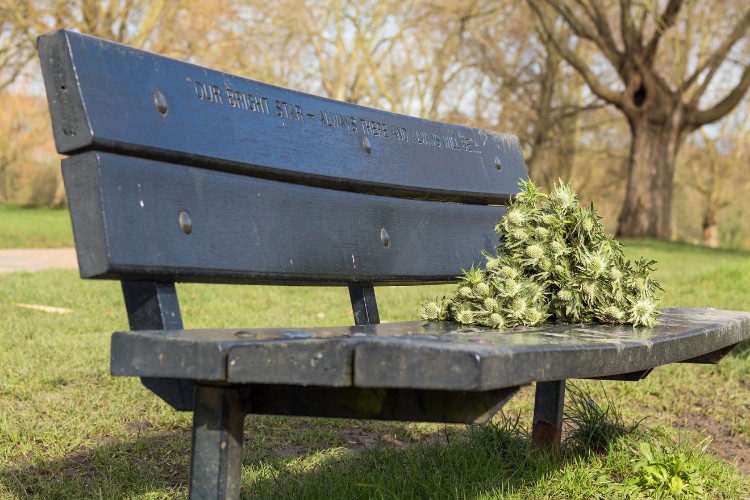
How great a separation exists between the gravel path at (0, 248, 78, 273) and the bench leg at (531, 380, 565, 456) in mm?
7594

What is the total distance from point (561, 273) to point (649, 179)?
18580 millimetres

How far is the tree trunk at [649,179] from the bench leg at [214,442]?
19.3 m

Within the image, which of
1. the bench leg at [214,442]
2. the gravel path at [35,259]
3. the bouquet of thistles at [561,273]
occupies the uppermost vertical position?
the bouquet of thistles at [561,273]

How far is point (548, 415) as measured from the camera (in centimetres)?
270

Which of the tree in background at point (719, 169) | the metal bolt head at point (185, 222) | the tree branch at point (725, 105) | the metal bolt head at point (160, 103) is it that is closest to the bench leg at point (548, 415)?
the metal bolt head at point (185, 222)

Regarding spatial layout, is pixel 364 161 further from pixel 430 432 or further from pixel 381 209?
pixel 430 432

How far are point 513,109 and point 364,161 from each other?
2370cm

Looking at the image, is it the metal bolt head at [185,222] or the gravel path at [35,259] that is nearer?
the metal bolt head at [185,222]

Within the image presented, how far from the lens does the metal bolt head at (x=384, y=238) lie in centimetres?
261

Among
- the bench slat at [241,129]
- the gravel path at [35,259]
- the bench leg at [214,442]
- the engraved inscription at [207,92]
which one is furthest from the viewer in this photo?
the gravel path at [35,259]

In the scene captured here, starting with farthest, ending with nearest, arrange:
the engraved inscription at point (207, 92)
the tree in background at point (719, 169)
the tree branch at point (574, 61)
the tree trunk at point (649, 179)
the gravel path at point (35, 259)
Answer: the tree in background at point (719, 169) < the tree trunk at point (649, 179) < the tree branch at point (574, 61) < the gravel path at point (35, 259) < the engraved inscription at point (207, 92)

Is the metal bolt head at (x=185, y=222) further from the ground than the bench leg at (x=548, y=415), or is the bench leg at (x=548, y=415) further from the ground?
the metal bolt head at (x=185, y=222)

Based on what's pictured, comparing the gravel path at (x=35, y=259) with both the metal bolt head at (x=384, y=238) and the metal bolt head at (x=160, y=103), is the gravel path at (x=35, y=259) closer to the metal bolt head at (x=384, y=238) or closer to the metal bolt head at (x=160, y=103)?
the metal bolt head at (x=384, y=238)

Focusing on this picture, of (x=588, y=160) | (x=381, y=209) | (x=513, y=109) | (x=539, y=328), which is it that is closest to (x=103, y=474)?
(x=381, y=209)
